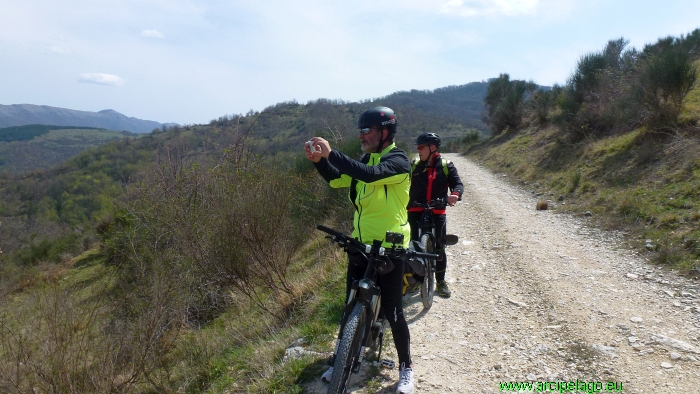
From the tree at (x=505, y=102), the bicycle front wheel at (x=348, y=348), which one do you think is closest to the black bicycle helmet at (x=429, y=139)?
the bicycle front wheel at (x=348, y=348)

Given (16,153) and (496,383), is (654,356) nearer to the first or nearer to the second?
(496,383)

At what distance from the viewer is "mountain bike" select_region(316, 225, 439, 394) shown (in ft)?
8.53

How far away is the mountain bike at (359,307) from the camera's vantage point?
2.60 metres

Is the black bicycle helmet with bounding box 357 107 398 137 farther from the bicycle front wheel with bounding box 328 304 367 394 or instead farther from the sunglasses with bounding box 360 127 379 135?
the bicycle front wheel with bounding box 328 304 367 394

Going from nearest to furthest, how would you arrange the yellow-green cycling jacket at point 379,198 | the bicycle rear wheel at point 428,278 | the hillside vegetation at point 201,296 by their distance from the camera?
the yellow-green cycling jacket at point 379,198 → the hillside vegetation at point 201,296 → the bicycle rear wheel at point 428,278

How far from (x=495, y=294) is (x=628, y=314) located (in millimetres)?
1393

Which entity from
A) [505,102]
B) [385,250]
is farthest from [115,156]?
[385,250]

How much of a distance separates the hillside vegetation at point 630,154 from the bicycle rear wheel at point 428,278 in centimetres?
342

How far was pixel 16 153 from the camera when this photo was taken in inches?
Answer: 5153

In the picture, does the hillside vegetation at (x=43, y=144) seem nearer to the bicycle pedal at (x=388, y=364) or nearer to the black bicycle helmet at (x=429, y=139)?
the black bicycle helmet at (x=429, y=139)

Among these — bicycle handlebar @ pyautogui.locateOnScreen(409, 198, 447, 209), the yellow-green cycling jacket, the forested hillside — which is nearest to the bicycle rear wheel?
bicycle handlebar @ pyautogui.locateOnScreen(409, 198, 447, 209)

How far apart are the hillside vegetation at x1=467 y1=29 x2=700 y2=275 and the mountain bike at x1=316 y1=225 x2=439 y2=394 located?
491 centimetres

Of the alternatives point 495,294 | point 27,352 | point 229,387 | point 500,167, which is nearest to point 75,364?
point 27,352

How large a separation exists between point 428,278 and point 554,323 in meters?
1.35
